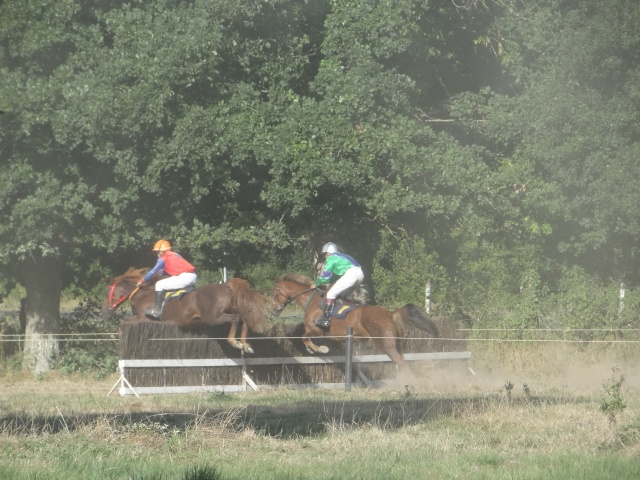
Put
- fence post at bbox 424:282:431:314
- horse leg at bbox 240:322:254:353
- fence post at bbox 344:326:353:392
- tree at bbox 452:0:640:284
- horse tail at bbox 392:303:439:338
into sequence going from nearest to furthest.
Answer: fence post at bbox 344:326:353:392 → horse leg at bbox 240:322:254:353 → horse tail at bbox 392:303:439:338 → tree at bbox 452:0:640:284 → fence post at bbox 424:282:431:314

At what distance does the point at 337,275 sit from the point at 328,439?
10.1 m

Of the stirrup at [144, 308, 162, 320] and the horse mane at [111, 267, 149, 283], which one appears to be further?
the horse mane at [111, 267, 149, 283]

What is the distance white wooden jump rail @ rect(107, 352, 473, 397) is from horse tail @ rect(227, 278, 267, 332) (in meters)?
0.69

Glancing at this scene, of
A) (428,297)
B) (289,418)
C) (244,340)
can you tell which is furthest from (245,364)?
(428,297)

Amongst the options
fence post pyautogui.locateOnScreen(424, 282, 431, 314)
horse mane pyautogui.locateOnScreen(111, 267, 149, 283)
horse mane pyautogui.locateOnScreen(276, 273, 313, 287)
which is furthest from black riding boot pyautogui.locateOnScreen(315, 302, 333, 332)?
fence post pyautogui.locateOnScreen(424, 282, 431, 314)

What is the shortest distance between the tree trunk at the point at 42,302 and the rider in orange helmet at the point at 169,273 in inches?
178

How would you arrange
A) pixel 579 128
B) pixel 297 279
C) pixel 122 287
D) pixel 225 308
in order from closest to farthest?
pixel 225 308 < pixel 297 279 < pixel 122 287 < pixel 579 128

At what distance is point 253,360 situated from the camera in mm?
20906

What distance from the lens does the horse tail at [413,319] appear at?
20.9m

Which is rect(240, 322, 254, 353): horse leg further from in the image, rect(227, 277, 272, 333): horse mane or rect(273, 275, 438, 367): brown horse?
rect(273, 275, 438, 367): brown horse

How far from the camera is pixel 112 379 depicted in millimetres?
23328

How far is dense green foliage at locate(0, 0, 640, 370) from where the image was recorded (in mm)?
23703

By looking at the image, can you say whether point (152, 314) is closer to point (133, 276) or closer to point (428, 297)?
point (133, 276)

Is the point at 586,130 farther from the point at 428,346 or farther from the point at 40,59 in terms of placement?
the point at 40,59
